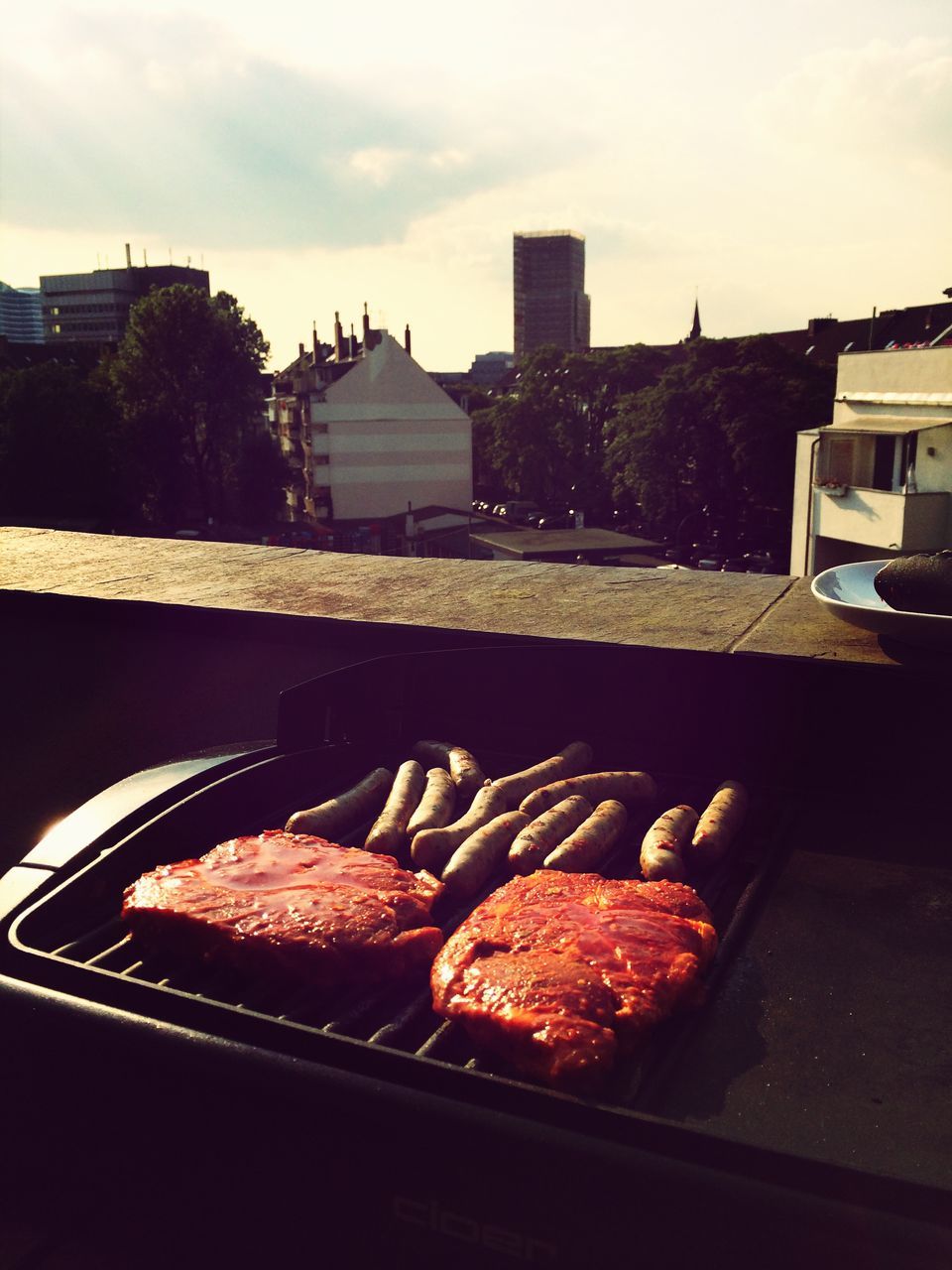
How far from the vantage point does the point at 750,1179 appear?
128 cm

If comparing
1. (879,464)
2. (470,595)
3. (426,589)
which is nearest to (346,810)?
(470,595)

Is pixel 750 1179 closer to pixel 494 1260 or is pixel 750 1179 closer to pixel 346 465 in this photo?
pixel 494 1260

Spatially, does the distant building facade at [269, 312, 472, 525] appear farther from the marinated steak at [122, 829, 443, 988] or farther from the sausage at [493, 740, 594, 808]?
the marinated steak at [122, 829, 443, 988]

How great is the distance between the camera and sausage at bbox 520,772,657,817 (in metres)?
2.63

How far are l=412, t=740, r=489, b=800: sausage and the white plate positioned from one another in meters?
1.20

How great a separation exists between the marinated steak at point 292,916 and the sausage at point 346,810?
196 mm

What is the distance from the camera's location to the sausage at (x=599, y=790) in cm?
263

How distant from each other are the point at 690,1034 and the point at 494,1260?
0.49 m

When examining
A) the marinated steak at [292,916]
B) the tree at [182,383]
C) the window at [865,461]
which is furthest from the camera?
the tree at [182,383]

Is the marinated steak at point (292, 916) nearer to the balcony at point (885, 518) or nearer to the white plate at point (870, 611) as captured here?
the white plate at point (870, 611)

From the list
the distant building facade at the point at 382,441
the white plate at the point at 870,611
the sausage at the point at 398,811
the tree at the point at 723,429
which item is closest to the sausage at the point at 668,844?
the sausage at the point at 398,811

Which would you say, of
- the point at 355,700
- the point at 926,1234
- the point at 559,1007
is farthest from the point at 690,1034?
the point at 355,700

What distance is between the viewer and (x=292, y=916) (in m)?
2.09

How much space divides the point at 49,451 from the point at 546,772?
151 ft
